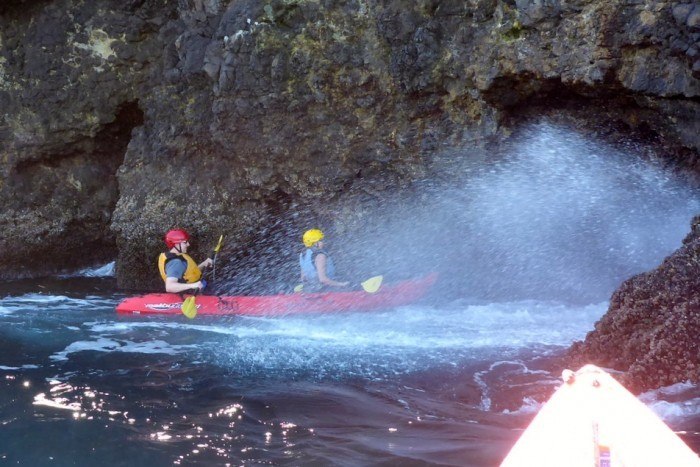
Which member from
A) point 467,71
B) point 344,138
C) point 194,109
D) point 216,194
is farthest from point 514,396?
point 194,109

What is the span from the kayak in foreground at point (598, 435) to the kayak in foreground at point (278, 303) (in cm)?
555

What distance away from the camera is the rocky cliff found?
25.7 ft

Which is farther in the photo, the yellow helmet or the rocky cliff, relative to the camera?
the yellow helmet

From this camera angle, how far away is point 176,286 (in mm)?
9227

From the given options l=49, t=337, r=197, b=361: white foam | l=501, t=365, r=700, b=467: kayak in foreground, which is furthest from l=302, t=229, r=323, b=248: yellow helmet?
l=501, t=365, r=700, b=467: kayak in foreground

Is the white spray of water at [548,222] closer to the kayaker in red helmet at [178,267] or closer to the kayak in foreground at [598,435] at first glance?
the kayaker in red helmet at [178,267]

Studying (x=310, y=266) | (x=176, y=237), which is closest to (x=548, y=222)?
(x=310, y=266)

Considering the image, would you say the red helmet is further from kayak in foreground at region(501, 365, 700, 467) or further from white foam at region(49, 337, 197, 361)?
kayak in foreground at region(501, 365, 700, 467)

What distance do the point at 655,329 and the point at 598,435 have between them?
2240mm

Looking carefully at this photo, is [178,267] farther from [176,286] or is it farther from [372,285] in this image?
[372,285]

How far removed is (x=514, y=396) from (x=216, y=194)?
6.59 m

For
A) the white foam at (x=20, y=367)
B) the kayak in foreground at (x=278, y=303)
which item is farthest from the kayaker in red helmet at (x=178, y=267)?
the white foam at (x=20, y=367)

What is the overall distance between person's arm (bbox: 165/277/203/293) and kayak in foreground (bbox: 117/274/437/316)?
9 centimetres

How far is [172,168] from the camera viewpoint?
11219 mm
